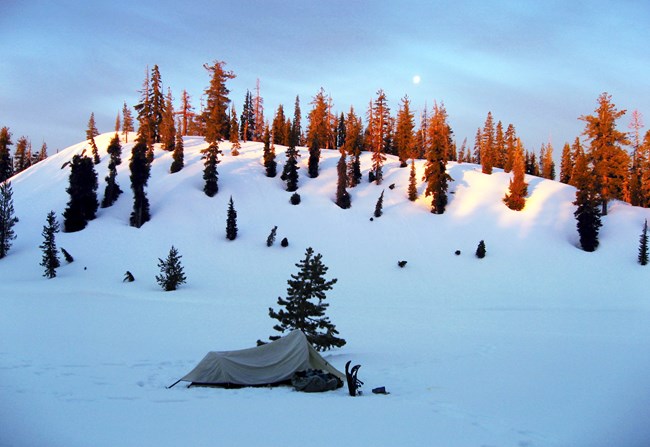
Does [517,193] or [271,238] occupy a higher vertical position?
[517,193]

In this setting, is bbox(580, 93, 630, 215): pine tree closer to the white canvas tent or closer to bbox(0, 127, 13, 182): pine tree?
the white canvas tent

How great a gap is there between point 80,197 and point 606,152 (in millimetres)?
57042

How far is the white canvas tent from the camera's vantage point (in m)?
13.4

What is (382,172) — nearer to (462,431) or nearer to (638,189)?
(638,189)

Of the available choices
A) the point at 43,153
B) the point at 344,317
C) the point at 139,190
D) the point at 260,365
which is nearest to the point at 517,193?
the point at 344,317

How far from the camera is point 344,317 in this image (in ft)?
86.8

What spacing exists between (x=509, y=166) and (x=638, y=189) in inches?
652

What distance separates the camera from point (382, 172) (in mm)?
60906

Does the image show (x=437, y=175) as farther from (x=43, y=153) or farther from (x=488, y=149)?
(x=43, y=153)

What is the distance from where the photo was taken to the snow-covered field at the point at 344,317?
9.16 m

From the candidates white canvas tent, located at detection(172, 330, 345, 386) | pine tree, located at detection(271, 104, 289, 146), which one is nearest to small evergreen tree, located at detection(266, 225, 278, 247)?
white canvas tent, located at detection(172, 330, 345, 386)

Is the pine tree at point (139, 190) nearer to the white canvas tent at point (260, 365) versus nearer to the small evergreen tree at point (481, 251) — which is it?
the white canvas tent at point (260, 365)

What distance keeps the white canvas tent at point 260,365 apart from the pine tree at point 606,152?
139 ft

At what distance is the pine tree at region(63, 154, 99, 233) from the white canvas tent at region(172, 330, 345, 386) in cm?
3672
